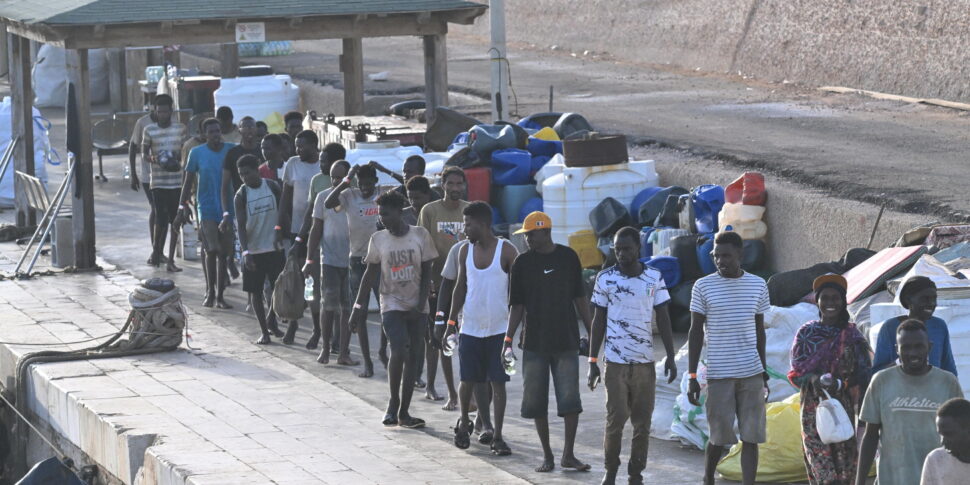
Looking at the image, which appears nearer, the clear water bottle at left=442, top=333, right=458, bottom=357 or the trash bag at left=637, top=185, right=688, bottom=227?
the clear water bottle at left=442, top=333, right=458, bottom=357

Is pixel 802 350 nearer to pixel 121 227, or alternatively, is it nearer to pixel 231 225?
pixel 231 225

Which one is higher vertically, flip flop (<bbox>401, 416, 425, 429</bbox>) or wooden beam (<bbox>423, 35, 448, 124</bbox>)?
wooden beam (<bbox>423, 35, 448, 124</bbox>)

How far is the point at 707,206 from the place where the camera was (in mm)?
13242

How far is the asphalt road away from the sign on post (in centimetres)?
423

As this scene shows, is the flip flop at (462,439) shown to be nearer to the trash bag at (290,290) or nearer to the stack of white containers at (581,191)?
the trash bag at (290,290)

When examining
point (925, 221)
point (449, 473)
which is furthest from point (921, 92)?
point (449, 473)

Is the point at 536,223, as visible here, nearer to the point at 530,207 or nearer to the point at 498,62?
the point at 530,207

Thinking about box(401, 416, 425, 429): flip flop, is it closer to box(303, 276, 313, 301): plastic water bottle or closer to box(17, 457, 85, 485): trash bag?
box(17, 457, 85, 485): trash bag

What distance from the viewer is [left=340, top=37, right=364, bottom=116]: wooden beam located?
19531mm

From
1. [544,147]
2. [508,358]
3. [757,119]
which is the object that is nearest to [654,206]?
[544,147]

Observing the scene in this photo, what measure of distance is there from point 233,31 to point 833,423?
10155 mm

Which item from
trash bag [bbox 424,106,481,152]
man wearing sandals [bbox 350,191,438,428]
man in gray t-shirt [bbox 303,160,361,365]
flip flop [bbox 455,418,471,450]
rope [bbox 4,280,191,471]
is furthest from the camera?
trash bag [bbox 424,106,481,152]

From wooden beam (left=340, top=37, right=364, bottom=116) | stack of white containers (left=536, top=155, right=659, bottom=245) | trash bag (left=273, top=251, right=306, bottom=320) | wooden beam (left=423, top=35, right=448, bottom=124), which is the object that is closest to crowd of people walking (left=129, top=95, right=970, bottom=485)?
trash bag (left=273, top=251, right=306, bottom=320)

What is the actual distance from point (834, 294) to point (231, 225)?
24.5ft
